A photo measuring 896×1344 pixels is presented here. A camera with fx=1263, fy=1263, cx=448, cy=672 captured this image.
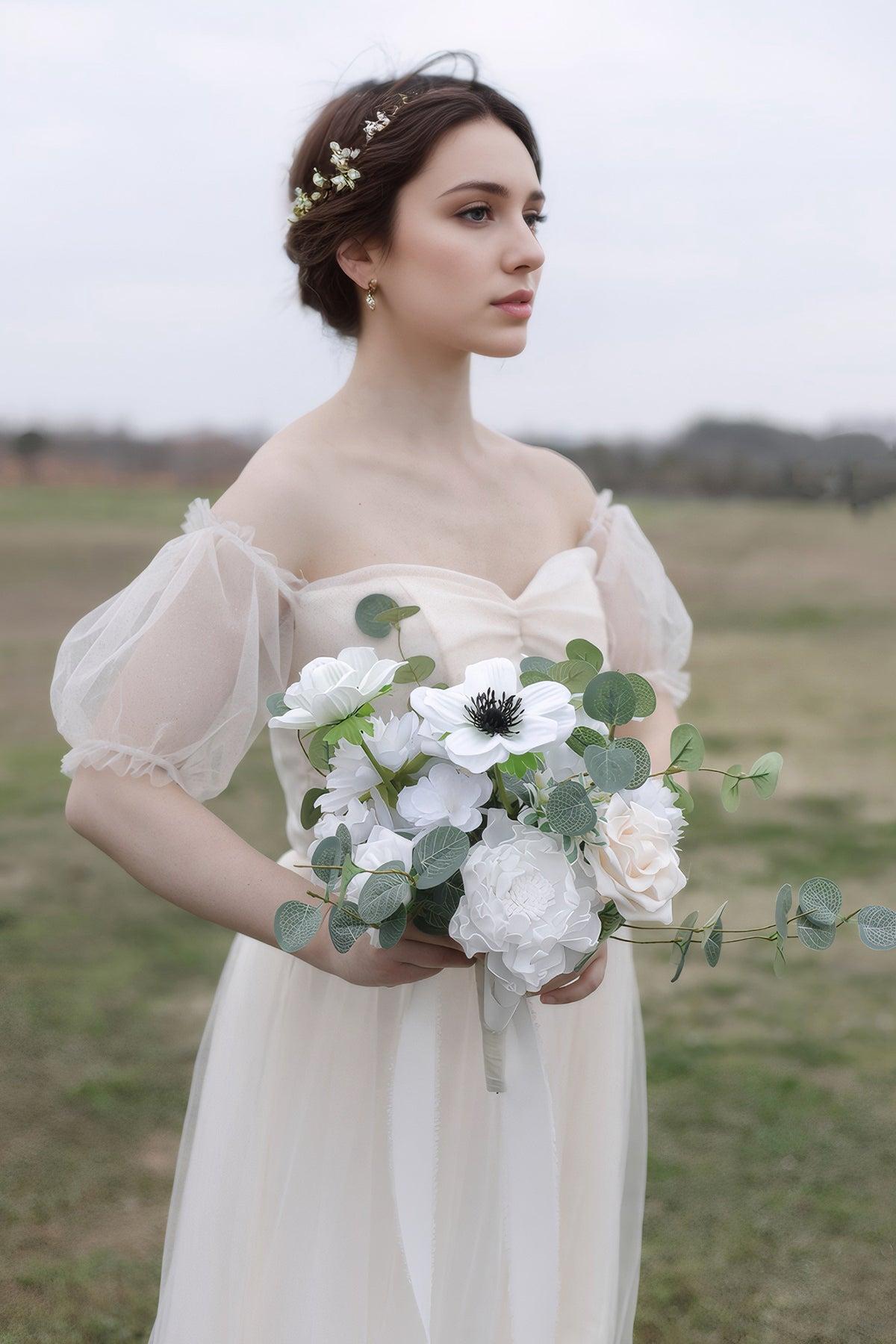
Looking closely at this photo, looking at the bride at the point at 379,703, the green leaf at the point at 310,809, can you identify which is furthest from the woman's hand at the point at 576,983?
the green leaf at the point at 310,809

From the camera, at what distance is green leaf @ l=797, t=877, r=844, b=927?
144cm

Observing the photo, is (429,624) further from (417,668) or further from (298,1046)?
(298,1046)

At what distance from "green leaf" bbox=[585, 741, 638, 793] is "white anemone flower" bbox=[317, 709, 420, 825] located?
0.19 m

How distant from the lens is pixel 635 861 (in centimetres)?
134

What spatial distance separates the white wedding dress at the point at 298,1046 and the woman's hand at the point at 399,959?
0.39ft

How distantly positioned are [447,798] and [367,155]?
929 mm

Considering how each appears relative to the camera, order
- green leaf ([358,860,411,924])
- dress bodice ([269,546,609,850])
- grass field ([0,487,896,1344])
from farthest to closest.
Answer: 1. grass field ([0,487,896,1344])
2. dress bodice ([269,546,609,850])
3. green leaf ([358,860,411,924])

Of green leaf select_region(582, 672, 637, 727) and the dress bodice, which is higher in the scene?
the dress bodice

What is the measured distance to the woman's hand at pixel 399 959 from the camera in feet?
4.77

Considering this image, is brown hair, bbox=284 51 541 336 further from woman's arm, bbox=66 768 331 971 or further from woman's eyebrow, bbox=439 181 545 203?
woman's arm, bbox=66 768 331 971

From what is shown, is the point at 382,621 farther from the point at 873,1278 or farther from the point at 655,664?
the point at 873,1278

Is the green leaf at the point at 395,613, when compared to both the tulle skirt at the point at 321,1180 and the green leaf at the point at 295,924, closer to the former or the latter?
the green leaf at the point at 295,924

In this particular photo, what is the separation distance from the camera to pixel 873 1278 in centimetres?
306

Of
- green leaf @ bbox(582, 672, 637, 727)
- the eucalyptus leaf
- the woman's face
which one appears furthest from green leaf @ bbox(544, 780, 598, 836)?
the woman's face
